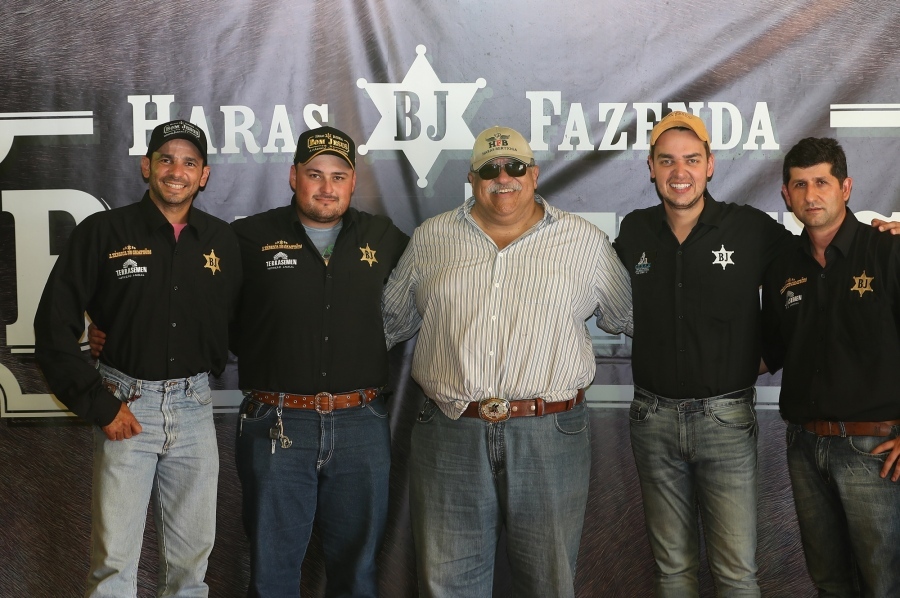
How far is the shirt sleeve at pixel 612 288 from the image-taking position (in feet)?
9.17

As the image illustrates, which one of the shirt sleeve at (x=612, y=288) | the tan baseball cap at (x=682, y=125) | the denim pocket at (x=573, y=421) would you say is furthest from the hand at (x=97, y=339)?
the tan baseball cap at (x=682, y=125)

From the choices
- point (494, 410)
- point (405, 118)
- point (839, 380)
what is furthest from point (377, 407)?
point (839, 380)

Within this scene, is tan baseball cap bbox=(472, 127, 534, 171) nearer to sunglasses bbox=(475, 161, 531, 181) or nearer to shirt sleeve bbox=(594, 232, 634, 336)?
sunglasses bbox=(475, 161, 531, 181)

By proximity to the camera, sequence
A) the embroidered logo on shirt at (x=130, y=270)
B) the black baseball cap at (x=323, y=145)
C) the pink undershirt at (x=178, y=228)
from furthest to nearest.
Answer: the black baseball cap at (x=323, y=145)
the pink undershirt at (x=178, y=228)
the embroidered logo on shirt at (x=130, y=270)

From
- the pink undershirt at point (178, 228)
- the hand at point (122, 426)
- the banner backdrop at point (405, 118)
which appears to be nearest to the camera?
the hand at point (122, 426)

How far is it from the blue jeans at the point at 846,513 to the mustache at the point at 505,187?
4.10 ft

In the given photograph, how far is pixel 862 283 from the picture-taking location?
8.18 ft

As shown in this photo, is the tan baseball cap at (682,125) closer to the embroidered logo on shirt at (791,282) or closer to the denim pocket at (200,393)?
the embroidered logo on shirt at (791,282)

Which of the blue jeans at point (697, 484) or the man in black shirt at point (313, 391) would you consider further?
the man in black shirt at point (313, 391)

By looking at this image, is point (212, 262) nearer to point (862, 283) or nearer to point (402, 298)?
point (402, 298)

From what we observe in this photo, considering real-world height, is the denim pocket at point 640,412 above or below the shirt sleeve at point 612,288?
below

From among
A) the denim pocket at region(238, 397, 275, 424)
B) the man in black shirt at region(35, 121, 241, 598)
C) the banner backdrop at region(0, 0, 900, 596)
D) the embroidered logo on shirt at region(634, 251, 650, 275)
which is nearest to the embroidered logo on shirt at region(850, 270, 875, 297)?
the embroidered logo on shirt at region(634, 251, 650, 275)

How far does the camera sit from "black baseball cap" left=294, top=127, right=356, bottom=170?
285cm

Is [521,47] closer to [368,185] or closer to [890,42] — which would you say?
[368,185]
